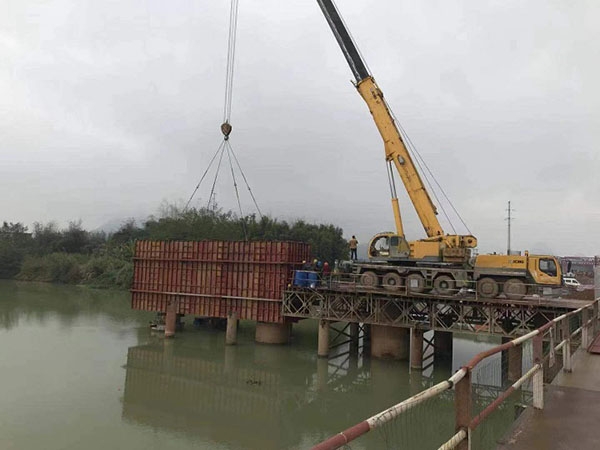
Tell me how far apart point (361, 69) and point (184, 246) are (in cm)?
1218

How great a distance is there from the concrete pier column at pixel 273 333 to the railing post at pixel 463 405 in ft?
57.1

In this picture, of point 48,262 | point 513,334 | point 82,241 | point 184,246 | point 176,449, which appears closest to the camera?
point 176,449

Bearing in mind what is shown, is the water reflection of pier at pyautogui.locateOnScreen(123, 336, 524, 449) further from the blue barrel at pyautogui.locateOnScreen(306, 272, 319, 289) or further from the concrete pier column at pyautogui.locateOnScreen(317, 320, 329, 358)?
the blue barrel at pyautogui.locateOnScreen(306, 272, 319, 289)

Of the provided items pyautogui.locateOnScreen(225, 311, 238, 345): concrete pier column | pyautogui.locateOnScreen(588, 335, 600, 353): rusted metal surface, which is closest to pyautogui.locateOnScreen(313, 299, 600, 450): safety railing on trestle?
pyautogui.locateOnScreen(588, 335, 600, 353): rusted metal surface

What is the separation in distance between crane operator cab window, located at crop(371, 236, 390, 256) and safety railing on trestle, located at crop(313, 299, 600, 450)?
604cm

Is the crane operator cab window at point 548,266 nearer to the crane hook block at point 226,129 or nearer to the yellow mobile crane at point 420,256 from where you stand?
the yellow mobile crane at point 420,256

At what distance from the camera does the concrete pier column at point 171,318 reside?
22.1m

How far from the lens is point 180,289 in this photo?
73.1ft

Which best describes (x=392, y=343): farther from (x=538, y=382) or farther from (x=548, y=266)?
(x=538, y=382)

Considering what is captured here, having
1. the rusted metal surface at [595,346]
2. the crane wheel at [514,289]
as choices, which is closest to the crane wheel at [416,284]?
the crane wheel at [514,289]

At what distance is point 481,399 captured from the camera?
8.52 metres

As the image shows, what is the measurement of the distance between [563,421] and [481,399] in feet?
12.9

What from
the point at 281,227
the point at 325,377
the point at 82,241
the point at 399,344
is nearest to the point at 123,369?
the point at 325,377

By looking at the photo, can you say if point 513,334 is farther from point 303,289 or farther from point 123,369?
point 123,369
